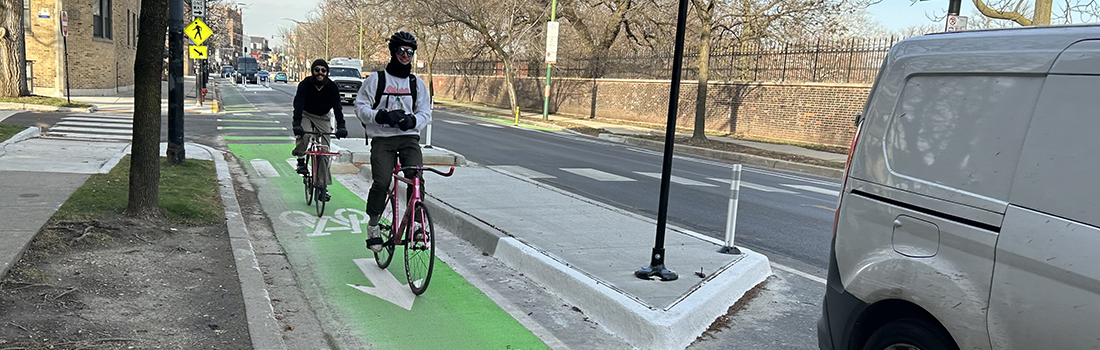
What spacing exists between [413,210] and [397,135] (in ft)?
1.99

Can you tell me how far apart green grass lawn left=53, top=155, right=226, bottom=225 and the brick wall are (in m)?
14.3

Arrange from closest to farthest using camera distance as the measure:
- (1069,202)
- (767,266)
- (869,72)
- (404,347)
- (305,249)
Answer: (1069,202) → (404,347) → (767,266) → (305,249) → (869,72)

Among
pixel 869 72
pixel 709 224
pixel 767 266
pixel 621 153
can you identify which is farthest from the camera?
pixel 869 72

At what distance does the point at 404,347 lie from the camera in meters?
4.44

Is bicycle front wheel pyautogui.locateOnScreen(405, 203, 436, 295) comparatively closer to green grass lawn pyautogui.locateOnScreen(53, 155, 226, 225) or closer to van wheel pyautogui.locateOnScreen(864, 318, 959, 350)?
green grass lawn pyautogui.locateOnScreen(53, 155, 226, 225)

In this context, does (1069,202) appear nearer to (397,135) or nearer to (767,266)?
(767,266)

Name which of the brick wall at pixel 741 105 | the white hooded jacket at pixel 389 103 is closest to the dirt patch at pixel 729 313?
the white hooded jacket at pixel 389 103

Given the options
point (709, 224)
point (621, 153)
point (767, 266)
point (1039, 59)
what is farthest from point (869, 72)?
point (1039, 59)

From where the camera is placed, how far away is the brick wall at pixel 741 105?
2295 cm

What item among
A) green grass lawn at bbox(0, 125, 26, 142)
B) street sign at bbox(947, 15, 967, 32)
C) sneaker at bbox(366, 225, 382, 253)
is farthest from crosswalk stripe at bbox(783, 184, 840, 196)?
green grass lawn at bbox(0, 125, 26, 142)

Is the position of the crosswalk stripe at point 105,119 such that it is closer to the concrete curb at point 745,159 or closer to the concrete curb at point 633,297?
the concrete curb at point 745,159

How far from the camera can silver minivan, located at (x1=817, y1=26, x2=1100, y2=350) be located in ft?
8.36

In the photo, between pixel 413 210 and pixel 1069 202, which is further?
pixel 413 210

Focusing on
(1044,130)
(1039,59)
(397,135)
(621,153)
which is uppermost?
(1039,59)
